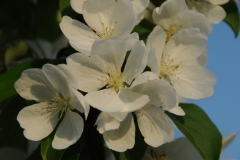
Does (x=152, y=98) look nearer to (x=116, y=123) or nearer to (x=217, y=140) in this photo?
(x=116, y=123)

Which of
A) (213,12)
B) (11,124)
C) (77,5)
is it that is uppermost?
(77,5)

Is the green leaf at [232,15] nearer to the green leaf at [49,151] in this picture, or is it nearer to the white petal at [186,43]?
the white petal at [186,43]

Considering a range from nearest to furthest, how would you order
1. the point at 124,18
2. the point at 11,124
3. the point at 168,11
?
the point at 124,18 < the point at 168,11 < the point at 11,124

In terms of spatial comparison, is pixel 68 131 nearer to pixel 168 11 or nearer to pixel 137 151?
pixel 137 151

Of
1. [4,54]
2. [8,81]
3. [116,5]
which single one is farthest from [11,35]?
[116,5]

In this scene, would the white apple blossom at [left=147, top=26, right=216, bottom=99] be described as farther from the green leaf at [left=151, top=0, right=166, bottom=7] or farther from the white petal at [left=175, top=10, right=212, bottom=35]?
the green leaf at [left=151, top=0, right=166, bottom=7]

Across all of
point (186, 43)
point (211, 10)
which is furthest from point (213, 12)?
point (186, 43)

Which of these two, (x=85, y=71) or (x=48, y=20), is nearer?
(x=85, y=71)
